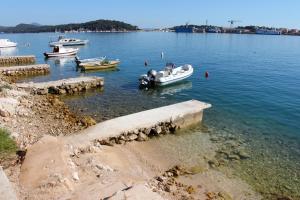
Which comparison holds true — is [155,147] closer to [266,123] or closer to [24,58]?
[266,123]

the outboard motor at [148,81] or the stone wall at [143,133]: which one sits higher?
the outboard motor at [148,81]

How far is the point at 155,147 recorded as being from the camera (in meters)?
15.6

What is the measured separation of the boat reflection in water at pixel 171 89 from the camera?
28.1 metres

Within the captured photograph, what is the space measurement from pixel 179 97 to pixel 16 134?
1619 centimetres

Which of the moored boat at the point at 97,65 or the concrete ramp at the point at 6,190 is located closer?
the concrete ramp at the point at 6,190

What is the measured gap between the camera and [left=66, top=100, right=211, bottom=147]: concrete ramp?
14188 mm

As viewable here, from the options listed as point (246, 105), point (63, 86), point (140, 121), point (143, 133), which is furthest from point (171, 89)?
point (143, 133)

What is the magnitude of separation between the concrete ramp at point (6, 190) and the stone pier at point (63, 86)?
655 inches

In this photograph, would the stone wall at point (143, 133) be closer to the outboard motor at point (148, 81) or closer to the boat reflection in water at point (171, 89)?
the boat reflection in water at point (171, 89)

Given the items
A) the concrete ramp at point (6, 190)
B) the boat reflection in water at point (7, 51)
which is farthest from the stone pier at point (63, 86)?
the boat reflection in water at point (7, 51)

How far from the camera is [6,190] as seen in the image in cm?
837

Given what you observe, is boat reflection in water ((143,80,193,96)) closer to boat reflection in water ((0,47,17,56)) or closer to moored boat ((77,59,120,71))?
moored boat ((77,59,120,71))

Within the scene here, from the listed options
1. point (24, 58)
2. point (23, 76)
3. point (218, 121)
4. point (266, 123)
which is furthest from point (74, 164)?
point (24, 58)

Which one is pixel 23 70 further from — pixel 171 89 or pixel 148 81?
pixel 171 89
